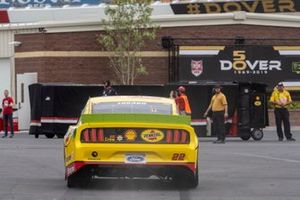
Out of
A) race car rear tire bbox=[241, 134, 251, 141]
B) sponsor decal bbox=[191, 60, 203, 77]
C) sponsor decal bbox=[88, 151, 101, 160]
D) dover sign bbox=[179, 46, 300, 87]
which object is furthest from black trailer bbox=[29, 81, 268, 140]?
sponsor decal bbox=[88, 151, 101, 160]

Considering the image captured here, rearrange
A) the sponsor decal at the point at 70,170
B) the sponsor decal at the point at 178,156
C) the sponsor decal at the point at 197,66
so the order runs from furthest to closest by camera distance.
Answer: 1. the sponsor decal at the point at 197,66
2. the sponsor decal at the point at 70,170
3. the sponsor decal at the point at 178,156

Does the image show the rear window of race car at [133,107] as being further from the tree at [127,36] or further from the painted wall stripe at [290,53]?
the painted wall stripe at [290,53]

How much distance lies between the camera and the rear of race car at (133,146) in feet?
42.6

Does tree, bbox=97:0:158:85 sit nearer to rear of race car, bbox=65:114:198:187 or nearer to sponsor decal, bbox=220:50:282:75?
sponsor decal, bbox=220:50:282:75

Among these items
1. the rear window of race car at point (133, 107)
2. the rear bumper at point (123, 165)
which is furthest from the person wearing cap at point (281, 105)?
the rear bumper at point (123, 165)

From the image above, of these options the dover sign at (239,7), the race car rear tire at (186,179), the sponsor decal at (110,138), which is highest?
the dover sign at (239,7)

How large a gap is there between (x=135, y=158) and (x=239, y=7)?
3261cm

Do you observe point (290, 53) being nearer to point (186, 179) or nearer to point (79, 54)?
point (79, 54)

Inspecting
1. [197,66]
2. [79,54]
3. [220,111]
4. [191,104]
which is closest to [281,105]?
[220,111]

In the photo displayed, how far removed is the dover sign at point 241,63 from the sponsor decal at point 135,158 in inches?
1083

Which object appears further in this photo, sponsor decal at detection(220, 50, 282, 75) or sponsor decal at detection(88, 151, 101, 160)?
sponsor decal at detection(220, 50, 282, 75)

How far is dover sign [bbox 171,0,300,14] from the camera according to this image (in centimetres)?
4373

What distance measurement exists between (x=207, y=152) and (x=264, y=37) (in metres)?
20.2

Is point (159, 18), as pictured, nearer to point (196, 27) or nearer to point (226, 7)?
point (196, 27)
